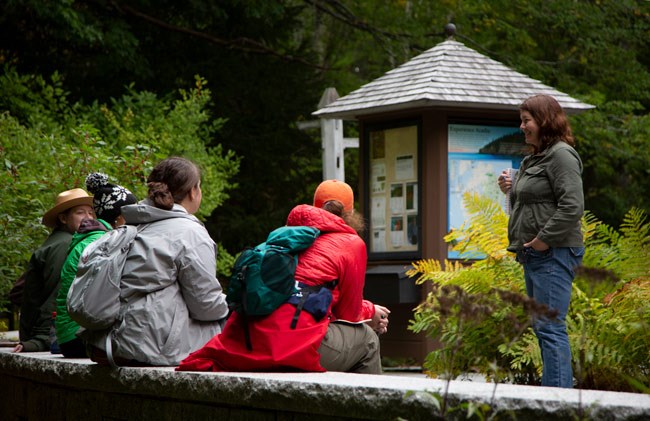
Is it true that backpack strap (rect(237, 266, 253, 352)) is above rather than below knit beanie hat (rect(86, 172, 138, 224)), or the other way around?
below

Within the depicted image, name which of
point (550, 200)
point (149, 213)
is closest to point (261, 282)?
point (149, 213)

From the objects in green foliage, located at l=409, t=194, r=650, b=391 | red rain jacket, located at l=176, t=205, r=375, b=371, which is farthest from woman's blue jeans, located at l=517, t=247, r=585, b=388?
red rain jacket, located at l=176, t=205, r=375, b=371

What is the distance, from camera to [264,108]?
19078 mm

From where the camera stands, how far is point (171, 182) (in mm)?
5477

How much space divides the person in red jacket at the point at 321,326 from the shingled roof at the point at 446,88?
4.80 metres

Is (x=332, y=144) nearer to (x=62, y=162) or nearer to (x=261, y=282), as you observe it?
(x=62, y=162)

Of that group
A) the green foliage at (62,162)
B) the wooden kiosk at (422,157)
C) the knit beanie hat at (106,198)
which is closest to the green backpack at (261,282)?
the knit beanie hat at (106,198)

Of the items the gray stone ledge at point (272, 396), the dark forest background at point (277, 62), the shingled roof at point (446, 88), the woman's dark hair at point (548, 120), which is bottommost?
the gray stone ledge at point (272, 396)

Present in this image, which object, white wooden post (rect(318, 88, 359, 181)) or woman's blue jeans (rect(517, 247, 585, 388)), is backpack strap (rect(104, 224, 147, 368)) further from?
white wooden post (rect(318, 88, 359, 181))

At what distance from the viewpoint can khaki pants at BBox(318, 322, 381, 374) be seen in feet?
16.7

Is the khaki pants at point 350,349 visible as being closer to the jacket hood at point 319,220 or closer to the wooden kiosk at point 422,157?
the jacket hood at point 319,220

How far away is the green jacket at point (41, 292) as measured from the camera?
730 centimetres

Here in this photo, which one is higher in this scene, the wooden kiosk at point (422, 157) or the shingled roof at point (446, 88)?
the shingled roof at point (446, 88)

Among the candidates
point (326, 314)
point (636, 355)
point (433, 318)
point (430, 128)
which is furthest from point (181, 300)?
point (430, 128)
